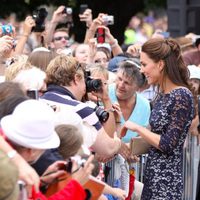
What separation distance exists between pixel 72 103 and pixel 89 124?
199 millimetres

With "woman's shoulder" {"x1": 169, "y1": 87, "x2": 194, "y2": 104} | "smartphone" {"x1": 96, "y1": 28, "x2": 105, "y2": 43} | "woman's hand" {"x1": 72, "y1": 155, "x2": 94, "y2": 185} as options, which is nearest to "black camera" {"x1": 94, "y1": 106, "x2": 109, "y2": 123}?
→ "woman's shoulder" {"x1": 169, "y1": 87, "x2": 194, "y2": 104}

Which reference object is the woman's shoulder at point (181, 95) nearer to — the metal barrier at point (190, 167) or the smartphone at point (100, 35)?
the metal barrier at point (190, 167)

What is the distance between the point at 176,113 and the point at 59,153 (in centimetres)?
174

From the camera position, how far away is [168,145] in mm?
6828

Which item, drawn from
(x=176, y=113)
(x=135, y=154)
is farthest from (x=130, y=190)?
(x=176, y=113)

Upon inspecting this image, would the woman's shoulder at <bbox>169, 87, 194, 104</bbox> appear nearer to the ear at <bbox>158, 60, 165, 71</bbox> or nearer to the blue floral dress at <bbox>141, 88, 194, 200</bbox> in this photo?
the blue floral dress at <bbox>141, 88, 194, 200</bbox>

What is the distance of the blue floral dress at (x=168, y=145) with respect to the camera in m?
6.83

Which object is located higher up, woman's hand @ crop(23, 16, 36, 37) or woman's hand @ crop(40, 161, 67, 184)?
woman's hand @ crop(40, 161, 67, 184)

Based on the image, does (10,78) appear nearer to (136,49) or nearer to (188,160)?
(188,160)

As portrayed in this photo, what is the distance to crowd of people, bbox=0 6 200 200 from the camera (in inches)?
182

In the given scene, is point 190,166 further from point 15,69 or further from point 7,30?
point 15,69

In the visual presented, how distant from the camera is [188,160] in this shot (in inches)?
336

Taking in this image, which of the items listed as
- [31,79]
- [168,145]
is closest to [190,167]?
[168,145]

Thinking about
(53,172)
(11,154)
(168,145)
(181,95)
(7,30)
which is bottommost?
(168,145)
